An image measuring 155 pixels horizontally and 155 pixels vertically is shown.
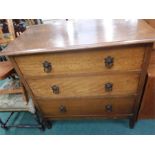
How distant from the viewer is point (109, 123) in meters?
1.59

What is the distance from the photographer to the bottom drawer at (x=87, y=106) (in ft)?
4.17

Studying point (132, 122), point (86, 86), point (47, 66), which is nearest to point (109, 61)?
point (86, 86)

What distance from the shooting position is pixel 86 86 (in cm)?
117

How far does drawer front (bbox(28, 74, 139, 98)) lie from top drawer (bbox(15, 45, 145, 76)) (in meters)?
0.08

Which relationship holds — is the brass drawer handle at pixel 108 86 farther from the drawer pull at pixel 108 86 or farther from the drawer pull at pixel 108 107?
the drawer pull at pixel 108 107

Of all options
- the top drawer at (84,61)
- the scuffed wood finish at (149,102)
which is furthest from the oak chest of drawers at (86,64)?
the scuffed wood finish at (149,102)

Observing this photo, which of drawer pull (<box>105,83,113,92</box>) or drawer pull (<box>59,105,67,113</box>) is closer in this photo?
drawer pull (<box>105,83,113,92</box>)

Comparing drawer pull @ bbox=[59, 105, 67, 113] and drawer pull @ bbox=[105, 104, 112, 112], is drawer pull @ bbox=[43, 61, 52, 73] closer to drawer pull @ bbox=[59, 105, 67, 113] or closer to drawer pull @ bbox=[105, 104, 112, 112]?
drawer pull @ bbox=[59, 105, 67, 113]

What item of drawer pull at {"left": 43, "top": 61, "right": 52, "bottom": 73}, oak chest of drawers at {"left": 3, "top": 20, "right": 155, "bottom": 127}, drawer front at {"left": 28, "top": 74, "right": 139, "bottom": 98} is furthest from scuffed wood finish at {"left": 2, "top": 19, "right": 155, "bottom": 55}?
drawer front at {"left": 28, "top": 74, "right": 139, "bottom": 98}

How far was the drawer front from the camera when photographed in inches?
43.7
